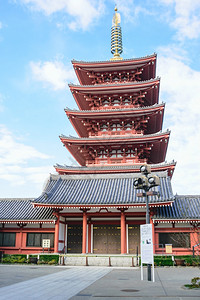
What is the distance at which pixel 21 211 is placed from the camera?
96.0 feet

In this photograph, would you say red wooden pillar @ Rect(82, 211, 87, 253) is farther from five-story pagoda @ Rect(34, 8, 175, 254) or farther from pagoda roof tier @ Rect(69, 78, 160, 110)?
pagoda roof tier @ Rect(69, 78, 160, 110)

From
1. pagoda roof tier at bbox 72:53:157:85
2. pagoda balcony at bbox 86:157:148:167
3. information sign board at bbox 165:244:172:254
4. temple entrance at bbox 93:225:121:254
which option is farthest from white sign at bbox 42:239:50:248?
pagoda roof tier at bbox 72:53:157:85

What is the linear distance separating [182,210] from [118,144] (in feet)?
36.5

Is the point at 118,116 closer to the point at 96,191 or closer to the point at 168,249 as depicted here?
the point at 96,191

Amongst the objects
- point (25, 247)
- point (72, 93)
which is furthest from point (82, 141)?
point (25, 247)

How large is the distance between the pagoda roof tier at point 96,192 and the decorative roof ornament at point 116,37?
18847 mm

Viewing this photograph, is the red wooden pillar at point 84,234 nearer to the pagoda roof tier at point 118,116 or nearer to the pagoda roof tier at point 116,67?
the pagoda roof tier at point 118,116

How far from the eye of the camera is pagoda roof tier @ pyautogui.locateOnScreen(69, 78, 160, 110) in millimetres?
35469

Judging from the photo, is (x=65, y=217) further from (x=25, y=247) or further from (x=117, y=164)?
(x=117, y=164)

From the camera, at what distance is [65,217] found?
28938 mm

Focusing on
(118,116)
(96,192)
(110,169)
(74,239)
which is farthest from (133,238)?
(118,116)

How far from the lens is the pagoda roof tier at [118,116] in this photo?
34219 mm

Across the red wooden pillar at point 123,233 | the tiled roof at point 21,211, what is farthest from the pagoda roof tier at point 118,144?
the red wooden pillar at point 123,233

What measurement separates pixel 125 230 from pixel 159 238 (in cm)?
305
